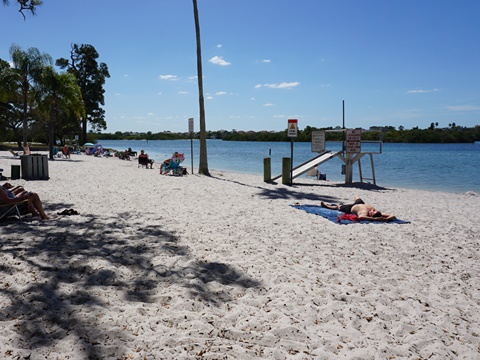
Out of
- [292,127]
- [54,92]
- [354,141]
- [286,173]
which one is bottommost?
[286,173]

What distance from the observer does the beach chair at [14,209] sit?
20.2 ft

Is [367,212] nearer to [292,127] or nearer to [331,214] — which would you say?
[331,214]

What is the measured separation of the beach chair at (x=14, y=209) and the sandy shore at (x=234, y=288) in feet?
0.47

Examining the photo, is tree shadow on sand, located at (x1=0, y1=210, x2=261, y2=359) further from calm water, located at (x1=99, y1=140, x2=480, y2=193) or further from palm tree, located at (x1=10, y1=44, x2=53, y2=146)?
palm tree, located at (x1=10, y1=44, x2=53, y2=146)

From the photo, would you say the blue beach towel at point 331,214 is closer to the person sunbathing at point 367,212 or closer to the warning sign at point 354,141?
the person sunbathing at point 367,212

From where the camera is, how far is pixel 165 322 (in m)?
3.12

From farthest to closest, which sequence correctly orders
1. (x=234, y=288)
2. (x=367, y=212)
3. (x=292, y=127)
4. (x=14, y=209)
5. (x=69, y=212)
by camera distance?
(x=292, y=127) < (x=367, y=212) < (x=69, y=212) < (x=14, y=209) < (x=234, y=288)

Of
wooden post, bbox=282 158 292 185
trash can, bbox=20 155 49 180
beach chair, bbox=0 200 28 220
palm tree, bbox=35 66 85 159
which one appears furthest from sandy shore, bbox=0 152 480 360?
palm tree, bbox=35 66 85 159

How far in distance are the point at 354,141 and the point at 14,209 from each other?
12134 millimetres

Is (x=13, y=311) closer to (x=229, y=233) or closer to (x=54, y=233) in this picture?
(x=54, y=233)

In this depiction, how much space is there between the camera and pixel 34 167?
13.0m

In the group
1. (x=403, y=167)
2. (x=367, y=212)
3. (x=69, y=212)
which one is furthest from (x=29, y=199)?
(x=403, y=167)

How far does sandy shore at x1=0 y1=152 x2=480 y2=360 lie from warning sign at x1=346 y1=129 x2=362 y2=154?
8.07 meters

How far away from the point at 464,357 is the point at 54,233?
5.19 m
